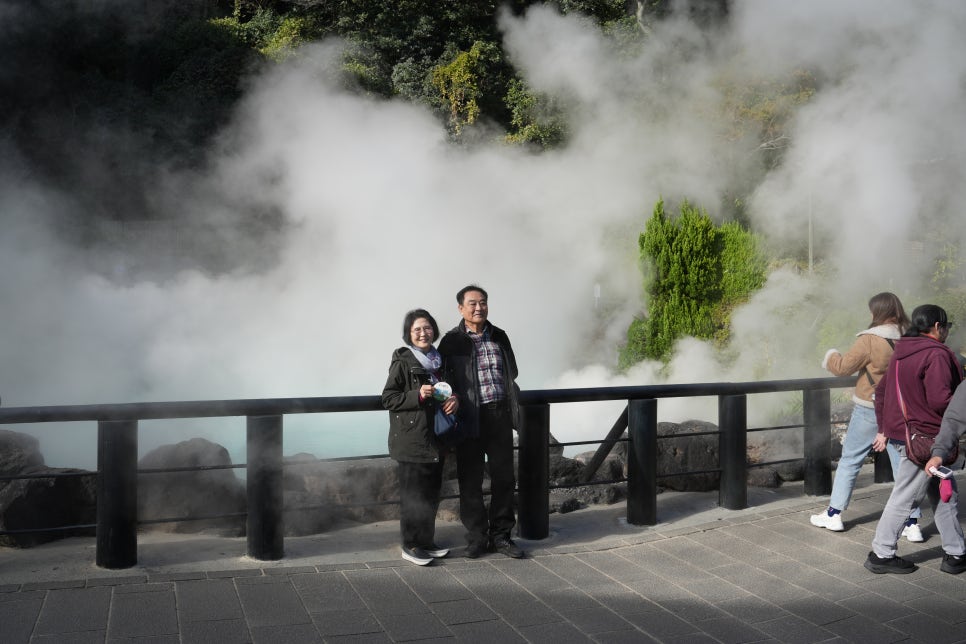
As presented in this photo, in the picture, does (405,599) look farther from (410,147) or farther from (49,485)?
(410,147)

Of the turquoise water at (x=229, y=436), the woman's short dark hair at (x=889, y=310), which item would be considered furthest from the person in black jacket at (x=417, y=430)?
the turquoise water at (x=229, y=436)

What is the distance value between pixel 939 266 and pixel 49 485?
1434cm

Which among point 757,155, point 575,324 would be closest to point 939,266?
point 757,155

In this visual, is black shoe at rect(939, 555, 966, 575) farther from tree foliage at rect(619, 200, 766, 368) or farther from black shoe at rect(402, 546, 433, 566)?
tree foliage at rect(619, 200, 766, 368)

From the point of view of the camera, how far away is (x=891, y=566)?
4.18 meters

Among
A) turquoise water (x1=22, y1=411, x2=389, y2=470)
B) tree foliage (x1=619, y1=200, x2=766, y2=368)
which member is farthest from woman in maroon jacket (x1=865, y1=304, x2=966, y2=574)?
tree foliage (x1=619, y1=200, x2=766, y2=368)

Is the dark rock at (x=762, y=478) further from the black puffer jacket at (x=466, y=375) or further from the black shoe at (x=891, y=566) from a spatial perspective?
the black puffer jacket at (x=466, y=375)

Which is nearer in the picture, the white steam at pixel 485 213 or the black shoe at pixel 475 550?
the black shoe at pixel 475 550

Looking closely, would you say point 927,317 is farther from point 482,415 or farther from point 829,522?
point 482,415

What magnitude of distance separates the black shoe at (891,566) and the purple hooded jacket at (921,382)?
0.56 meters

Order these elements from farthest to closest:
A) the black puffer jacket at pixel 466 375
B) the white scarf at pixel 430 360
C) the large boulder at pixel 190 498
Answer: the large boulder at pixel 190 498, the black puffer jacket at pixel 466 375, the white scarf at pixel 430 360

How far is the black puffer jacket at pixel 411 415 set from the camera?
167 inches

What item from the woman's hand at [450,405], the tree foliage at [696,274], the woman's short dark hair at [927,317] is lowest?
the woman's hand at [450,405]

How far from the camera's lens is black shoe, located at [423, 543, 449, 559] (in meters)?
4.33
